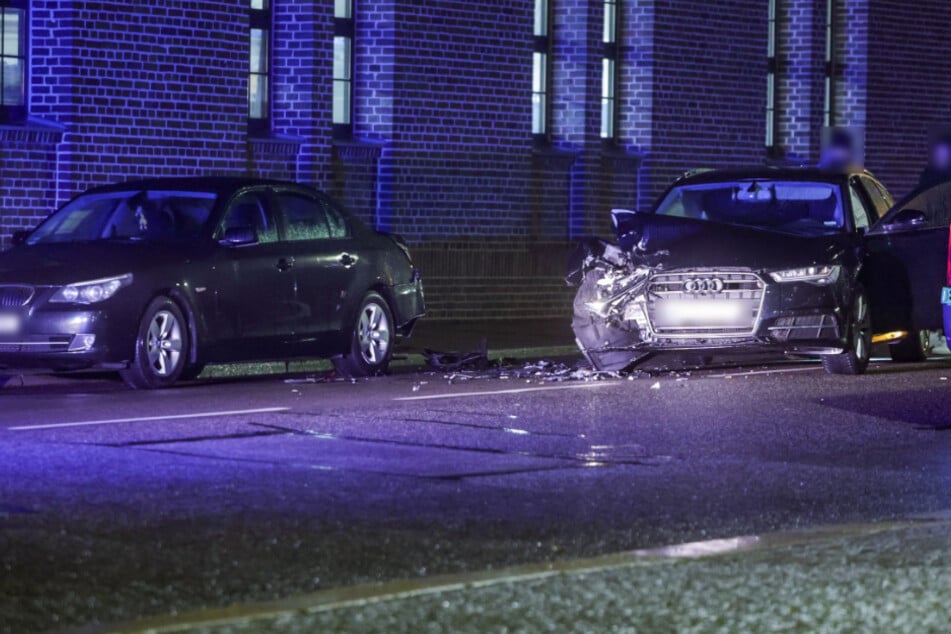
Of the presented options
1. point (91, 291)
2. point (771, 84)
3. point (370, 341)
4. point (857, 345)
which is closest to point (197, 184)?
point (91, 291)

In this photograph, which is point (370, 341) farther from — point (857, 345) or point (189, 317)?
point (857, 345)

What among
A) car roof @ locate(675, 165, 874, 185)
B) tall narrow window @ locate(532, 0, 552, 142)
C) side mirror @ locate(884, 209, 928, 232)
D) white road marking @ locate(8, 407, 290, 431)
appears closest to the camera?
white road marking @ locate(8, 407, 290, 431)

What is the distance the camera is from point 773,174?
17906mm

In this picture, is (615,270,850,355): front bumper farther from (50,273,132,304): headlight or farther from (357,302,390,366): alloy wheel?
(50,273,132,304): headlight

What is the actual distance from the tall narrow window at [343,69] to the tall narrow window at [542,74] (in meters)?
2.88

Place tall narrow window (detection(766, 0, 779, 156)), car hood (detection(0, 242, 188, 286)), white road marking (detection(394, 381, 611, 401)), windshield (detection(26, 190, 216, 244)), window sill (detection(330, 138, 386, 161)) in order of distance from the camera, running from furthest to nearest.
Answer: tall narrow window (detection(766, 0, 779, 156)), window sill (detection(330, 138, 386, 161)), windshield (detection(26, 190, 216, 244)), car hood (detection(0, 242, 188, 286)), white road marking (detection(394, 381, 611, 401))

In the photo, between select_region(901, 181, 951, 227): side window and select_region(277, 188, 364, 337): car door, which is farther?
select_region(901, 181, 951, 227): side window

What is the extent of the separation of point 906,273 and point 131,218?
610 centimetres

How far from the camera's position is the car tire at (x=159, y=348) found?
591 inches

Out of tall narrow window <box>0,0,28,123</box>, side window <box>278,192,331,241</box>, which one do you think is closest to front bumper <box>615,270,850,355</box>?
side window <box>278,192,331,241</box>

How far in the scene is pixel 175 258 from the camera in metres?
15.3

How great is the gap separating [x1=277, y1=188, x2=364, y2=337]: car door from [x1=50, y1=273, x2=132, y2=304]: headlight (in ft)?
5.57

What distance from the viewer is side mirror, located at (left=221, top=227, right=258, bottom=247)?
51.1 feet

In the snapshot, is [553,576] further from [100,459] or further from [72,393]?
[72,393]
